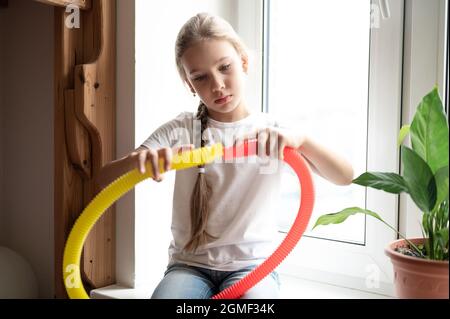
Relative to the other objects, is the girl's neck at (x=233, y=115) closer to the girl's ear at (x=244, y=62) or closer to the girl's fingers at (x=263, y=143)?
the girl's ear at (x=244, y=62)

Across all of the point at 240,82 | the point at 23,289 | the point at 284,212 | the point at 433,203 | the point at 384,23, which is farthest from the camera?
the point at 284,212

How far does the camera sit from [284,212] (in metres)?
1.64

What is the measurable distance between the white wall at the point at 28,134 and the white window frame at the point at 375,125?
28cm

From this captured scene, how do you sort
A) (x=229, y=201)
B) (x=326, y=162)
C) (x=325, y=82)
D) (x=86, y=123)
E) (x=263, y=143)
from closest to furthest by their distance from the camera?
(x=263, y=143) < (x=326, y=162) < (x=229, y=201) < (x=86, y=123) < (x=325, y=82)

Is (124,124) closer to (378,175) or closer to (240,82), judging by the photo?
(240,82)

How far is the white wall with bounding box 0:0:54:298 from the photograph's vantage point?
1.57 meters

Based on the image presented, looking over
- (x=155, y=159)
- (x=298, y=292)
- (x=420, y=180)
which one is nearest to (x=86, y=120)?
(x=155, y=159)

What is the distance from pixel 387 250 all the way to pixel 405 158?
0.18 meters

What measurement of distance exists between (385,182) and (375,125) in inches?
17.4

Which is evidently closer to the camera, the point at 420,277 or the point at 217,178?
the point at 420,277

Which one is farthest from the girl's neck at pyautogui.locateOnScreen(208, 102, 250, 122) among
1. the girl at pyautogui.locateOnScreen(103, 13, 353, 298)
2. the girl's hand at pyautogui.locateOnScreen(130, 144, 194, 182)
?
the girl's hand at pyautogui.locateOnScreen(130, 144, 194, 182)

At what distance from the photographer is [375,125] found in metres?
1.39

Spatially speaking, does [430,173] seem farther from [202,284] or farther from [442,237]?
[202,284]

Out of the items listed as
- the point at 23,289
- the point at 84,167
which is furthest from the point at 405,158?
the point at 23,289
